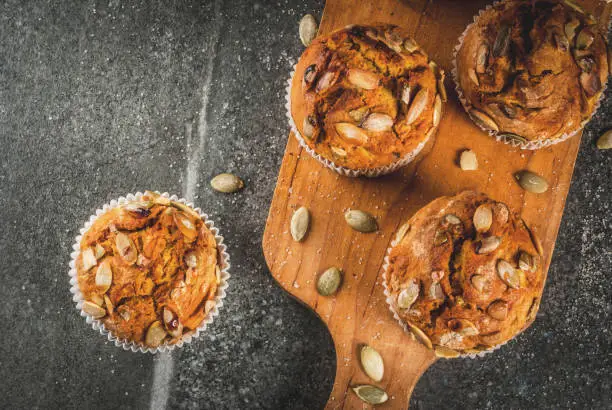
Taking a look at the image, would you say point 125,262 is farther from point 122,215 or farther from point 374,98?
point 374,98

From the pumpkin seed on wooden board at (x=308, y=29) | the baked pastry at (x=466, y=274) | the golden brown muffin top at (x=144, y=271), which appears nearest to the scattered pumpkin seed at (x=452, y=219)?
the baked pastry at (x=466, y=274)

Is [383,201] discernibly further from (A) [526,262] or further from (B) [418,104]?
(A) [526,262]

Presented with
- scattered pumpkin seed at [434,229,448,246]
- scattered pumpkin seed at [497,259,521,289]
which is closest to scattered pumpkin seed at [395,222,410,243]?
scattered pumpkin seed at [434,229,448,246]

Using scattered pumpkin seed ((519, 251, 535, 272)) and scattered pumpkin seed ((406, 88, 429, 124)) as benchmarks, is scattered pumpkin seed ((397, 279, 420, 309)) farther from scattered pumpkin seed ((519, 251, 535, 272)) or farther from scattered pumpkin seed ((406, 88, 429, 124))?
scattered pumpkin seed ((406, 88, 429, 124))

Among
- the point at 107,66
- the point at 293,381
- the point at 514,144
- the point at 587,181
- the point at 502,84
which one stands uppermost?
the point at 502,84

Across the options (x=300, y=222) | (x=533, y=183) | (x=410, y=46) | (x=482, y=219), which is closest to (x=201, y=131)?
(x=300, y=222)

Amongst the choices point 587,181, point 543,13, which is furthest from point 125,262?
point 587,181

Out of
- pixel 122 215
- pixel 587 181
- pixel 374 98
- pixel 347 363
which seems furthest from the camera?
pixel 587 181
